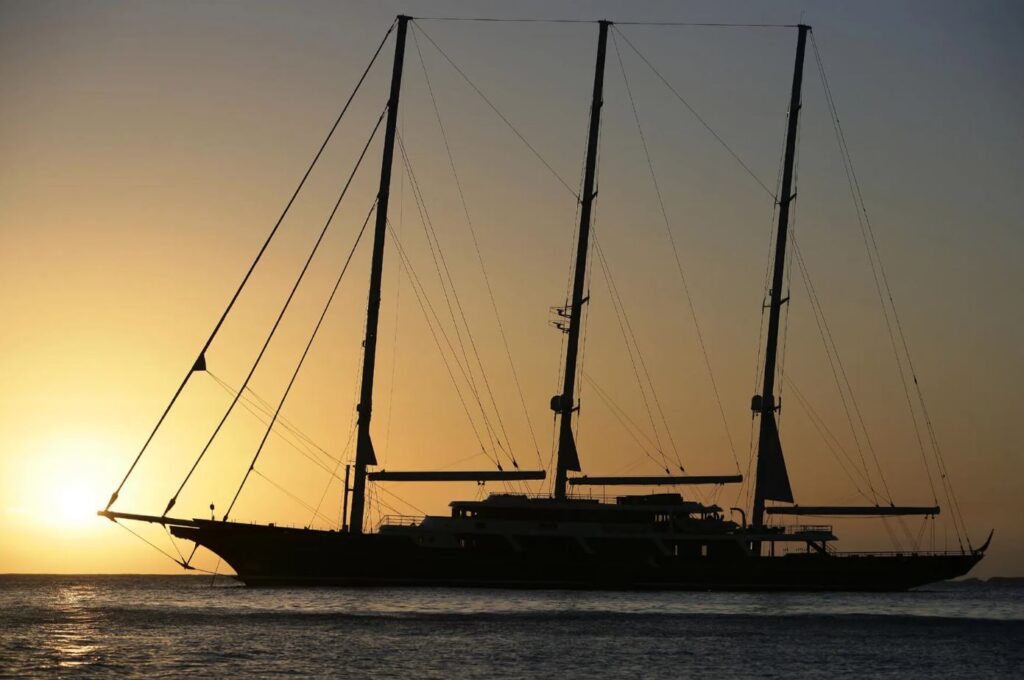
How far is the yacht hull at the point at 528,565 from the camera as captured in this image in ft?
206

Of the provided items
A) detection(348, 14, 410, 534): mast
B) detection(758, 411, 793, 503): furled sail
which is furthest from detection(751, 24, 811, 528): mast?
detection(348, 14, 410, 534): mast

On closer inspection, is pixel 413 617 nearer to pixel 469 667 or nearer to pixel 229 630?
pixel 229 630

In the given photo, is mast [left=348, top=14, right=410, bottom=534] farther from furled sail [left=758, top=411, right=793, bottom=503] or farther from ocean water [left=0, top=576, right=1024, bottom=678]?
furled sail [left=758, top=411, right=793, bottom=503]

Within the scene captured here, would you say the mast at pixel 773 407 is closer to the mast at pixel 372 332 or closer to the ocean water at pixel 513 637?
the ocean water at pixel 513 637

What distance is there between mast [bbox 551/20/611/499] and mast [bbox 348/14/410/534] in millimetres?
9005

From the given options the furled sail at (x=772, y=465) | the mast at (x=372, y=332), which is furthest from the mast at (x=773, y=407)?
the mast at (x=372, y=332)

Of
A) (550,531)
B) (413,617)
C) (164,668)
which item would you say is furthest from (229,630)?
(550,531)

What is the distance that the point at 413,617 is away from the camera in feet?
176

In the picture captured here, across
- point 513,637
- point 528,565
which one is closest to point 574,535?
point 528,565

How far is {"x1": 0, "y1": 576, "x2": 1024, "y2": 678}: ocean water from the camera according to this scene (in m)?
40.2

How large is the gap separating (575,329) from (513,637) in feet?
69.6

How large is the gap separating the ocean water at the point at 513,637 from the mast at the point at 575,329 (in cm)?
624

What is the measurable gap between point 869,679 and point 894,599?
1465 inches

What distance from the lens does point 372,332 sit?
6119cm
